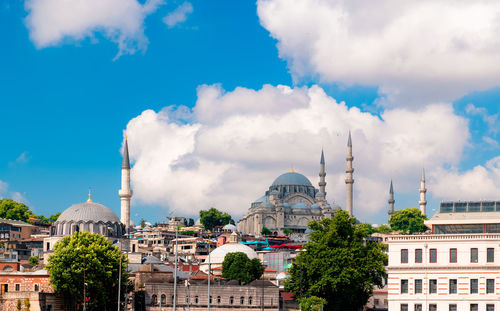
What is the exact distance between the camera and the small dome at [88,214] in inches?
4555

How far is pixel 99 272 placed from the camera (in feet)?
231

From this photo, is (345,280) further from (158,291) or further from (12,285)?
(12,285)

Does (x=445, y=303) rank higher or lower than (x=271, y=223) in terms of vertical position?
lower

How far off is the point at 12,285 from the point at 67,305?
21.0ft

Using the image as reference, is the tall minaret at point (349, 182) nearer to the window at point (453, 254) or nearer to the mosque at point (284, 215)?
the mosque at point (284, 215)

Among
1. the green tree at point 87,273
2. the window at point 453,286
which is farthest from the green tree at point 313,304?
Result: the green tree at point 87,273

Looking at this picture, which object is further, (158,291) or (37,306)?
(158,291)

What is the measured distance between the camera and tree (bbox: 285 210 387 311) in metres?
64.4

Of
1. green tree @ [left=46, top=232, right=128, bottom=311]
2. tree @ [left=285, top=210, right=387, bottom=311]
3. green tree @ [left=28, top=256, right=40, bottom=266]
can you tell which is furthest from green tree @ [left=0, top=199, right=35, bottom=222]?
tree @ [left=285, top=210, right=387, bottom=311]

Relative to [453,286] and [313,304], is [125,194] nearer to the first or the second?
[313,304]

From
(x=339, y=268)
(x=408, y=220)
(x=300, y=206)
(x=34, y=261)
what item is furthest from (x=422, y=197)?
(x=339, y=268)

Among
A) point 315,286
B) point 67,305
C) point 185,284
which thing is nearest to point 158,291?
point 185,284

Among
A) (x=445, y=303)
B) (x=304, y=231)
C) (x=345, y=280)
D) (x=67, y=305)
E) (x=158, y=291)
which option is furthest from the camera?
(x=304, y=231)

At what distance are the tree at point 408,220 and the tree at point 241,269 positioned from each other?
70732 mm
